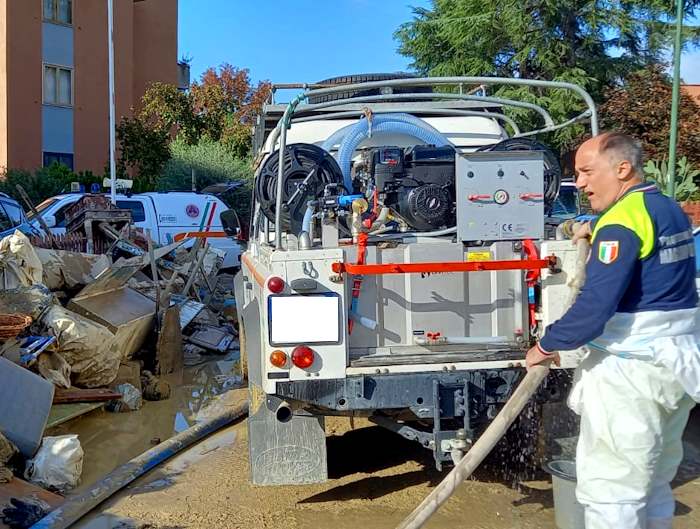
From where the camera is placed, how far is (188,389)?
8.16m

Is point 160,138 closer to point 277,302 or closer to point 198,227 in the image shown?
point 198,227

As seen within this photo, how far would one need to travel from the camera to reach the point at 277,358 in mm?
4172

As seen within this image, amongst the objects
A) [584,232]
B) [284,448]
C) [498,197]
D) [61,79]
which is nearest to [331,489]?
[284,448]

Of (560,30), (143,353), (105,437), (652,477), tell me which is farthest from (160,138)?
(652,477)

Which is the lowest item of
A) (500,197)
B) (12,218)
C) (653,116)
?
(500,197)

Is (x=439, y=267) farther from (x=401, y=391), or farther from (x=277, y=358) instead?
(x=277, y=358)

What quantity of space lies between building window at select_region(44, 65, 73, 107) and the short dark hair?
27.3 meters

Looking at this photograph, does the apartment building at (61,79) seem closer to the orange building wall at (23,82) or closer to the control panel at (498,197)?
the orange building wall at (23,82)

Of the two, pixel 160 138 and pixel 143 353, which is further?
pixel 160 138

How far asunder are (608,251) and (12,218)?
11845 mm

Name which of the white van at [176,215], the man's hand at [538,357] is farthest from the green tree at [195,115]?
the man's hand at [538,357]

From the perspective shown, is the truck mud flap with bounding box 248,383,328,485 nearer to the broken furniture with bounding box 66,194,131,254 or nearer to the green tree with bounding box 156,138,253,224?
the broken furniture with bounding box 66,194,131,254

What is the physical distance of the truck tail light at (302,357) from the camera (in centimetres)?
419

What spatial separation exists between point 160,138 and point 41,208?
40.3 feet
